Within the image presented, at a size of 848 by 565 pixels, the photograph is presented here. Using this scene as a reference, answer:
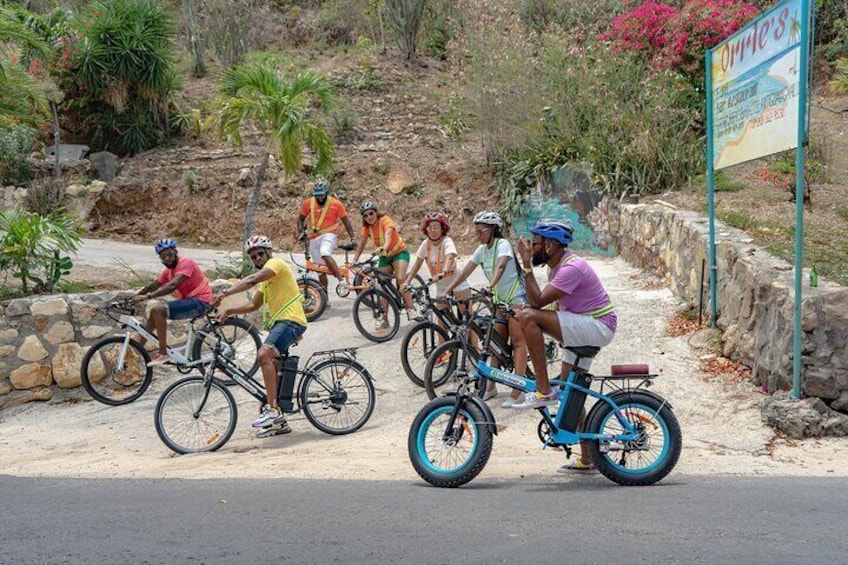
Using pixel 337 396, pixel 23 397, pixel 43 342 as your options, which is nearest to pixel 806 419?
pixel 337 396

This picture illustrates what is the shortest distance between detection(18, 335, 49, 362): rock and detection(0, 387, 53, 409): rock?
1.31 feet

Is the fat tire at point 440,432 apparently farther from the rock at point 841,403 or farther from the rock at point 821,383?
the rock at point 841,403

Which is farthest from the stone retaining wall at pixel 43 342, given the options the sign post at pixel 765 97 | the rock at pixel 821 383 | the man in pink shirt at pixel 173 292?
the rock at pixel 821 383

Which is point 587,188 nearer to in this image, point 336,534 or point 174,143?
point 174,143

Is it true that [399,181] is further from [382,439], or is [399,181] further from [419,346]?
[382,439]

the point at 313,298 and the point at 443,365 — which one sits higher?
the point at 313,298

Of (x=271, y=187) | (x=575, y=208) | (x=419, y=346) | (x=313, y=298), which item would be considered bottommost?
(x=419, y=346)

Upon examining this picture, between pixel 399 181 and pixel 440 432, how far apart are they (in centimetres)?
1590

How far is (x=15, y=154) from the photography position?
22.1 metres

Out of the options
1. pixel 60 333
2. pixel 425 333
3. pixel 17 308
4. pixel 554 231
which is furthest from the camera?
pixel 60 333

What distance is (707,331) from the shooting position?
1074cm

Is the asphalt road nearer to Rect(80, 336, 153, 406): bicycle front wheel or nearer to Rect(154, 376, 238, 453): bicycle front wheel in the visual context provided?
Rect(154, 376, 238, 453): bicycle front wheel

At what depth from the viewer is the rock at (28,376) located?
1154cm

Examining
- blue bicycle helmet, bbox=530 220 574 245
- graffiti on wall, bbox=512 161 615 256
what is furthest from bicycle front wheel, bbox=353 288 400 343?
graffiti on wall, bbox=512 161 615 256
